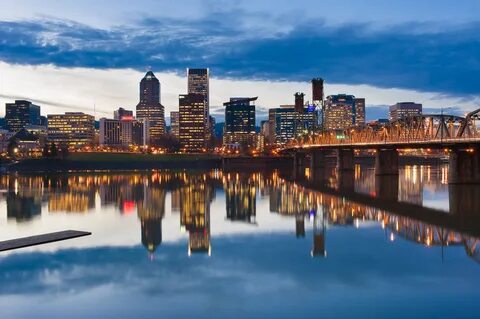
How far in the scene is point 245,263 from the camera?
2602 cm

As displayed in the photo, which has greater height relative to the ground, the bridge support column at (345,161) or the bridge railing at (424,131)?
the bridge railing at (424,131)

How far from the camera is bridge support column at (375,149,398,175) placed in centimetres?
10156

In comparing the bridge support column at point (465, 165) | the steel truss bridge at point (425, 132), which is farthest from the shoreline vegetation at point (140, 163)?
the bridge support column at point (465, 165)

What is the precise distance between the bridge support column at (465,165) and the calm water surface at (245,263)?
23111 millimetres

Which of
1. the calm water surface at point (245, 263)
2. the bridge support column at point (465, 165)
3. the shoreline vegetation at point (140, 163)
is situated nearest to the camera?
the calm water surface at point (245, 263)

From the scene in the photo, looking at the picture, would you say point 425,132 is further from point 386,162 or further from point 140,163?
point 140,163

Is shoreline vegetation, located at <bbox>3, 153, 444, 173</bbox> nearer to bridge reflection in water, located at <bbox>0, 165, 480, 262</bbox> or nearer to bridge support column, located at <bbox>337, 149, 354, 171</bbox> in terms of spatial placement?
bridge support column, located at <bbox>337, 149, 354, 171</bbox>

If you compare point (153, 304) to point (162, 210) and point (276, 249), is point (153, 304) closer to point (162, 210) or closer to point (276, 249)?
point (276, 249)

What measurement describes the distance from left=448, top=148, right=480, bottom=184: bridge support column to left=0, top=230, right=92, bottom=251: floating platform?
2101 inches

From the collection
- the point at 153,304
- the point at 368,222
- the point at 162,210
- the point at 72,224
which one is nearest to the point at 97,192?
the point at 162,210

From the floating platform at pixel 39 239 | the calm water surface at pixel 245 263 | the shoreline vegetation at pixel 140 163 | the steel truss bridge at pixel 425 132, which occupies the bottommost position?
the calm water surface at pixel 245 263

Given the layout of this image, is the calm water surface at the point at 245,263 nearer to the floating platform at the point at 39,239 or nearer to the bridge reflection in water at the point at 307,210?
the bridge reflection in water at the point at 307,210

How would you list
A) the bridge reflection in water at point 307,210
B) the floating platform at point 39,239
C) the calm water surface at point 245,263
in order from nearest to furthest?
the calm water surface at point 245,263 → the floating platform at point 39,239 → the bridge reflection in water at point 307,210

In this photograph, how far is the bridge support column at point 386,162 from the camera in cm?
10156
